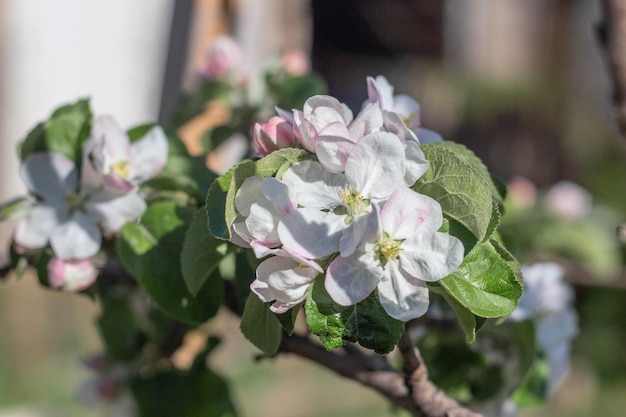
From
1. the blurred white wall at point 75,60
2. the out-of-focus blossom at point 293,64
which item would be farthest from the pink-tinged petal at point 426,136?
the blurred white wall at point 75,60

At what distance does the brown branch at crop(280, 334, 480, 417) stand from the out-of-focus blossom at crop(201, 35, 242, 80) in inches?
22.6

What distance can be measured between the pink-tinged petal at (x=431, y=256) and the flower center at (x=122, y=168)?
0.33 metres

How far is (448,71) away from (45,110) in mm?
3083

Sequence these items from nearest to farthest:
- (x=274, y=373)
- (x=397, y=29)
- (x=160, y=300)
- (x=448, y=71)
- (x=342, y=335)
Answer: (x=342, y=335), (x=160, y=300), (x=274, y=373), (x=448, y=71), (x=397, y=29)

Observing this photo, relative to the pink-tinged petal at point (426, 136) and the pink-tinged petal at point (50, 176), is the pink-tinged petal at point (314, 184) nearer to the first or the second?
the pink-tinged petal at point (426, 136)

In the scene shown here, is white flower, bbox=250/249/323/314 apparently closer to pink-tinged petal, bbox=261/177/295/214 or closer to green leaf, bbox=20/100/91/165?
pink-tinged petal, bbox=261/177/295/214

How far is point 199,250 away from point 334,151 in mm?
152

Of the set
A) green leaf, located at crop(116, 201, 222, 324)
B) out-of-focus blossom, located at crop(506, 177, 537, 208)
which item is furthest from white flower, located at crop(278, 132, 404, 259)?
out-of-focus blossom, located at crop(506, 177, 537, 208)

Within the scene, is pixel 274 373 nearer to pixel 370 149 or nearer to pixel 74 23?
pixel 74 23

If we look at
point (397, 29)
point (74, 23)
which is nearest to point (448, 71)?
point (397, 29)

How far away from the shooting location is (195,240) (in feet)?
2.00

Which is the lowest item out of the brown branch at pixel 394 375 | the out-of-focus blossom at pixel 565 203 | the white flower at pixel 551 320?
the out-of-focus blossom at pixel 565 203

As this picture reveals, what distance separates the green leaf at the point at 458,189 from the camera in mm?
513

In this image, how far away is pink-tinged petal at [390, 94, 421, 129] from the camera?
2.16ft
